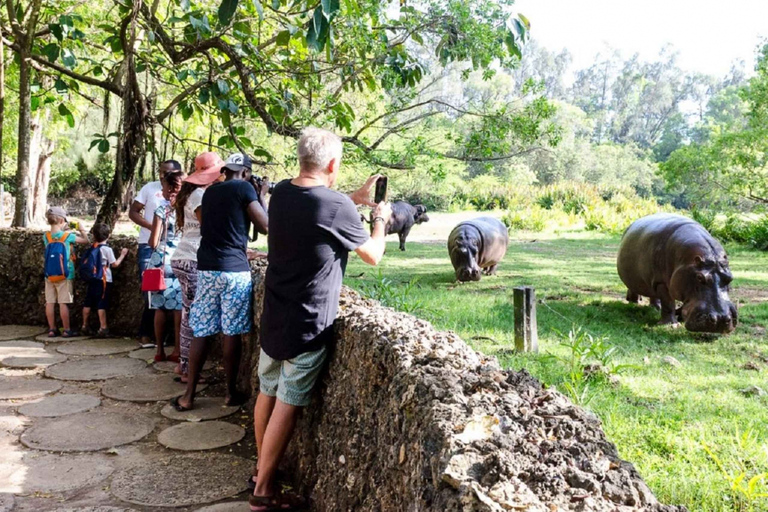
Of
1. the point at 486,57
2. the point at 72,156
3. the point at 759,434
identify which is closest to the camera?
the point at 759,434

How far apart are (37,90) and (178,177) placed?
14.2 ft

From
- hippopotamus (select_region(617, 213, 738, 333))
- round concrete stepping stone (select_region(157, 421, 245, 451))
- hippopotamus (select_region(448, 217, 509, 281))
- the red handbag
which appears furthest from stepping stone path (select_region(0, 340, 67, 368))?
hippopotamus (select_region(617, 213, 738, 333))

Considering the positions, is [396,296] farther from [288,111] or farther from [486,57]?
[486,57]

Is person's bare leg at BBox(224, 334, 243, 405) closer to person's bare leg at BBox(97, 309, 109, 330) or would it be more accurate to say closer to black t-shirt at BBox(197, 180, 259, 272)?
black t-shirt at BBox(197, 180, 259, 272)

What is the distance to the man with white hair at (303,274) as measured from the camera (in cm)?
306

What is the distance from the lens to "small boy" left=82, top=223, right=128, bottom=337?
6828mm

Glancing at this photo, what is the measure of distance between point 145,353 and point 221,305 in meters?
2.16

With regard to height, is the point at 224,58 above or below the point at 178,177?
above

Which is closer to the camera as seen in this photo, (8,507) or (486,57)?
(8,507)

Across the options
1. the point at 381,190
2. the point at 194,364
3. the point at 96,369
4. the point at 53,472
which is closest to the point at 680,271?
the point at 381,190

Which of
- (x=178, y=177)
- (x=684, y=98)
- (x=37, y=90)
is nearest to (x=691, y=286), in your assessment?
(x=178, y=177)

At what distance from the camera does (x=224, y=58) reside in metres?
8.55

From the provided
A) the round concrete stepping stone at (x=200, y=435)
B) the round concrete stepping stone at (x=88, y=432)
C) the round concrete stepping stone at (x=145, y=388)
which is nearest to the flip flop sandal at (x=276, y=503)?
the round concrete stepping stone at (x=200, y=435)

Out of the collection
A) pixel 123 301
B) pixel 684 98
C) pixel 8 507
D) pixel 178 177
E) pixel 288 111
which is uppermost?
pixel 684 98
